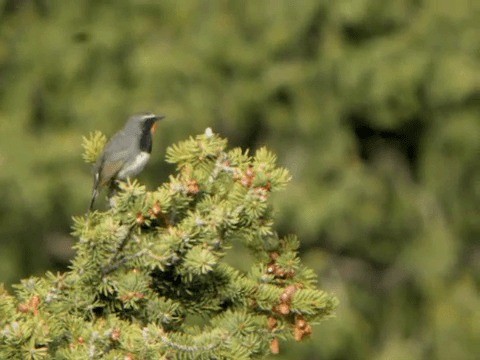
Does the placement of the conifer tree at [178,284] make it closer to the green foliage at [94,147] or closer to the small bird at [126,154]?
the green foliage at [94,147]

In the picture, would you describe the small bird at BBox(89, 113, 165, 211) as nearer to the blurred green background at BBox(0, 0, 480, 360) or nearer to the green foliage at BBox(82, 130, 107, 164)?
the green foliage at BBox(82, 130, 107, 164)

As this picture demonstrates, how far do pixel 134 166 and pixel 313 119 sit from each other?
7.59 meters

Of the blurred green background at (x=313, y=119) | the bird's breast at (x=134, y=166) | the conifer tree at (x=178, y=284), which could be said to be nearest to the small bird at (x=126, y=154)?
the bird's breast at (x=134, y=166)

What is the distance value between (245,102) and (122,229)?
913cm

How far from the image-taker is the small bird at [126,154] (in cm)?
412

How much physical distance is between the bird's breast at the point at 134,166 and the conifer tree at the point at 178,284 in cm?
120

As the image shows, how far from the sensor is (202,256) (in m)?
2.96

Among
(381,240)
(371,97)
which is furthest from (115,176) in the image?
(381,240)

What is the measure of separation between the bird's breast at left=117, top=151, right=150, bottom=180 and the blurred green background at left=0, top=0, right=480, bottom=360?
263 inches

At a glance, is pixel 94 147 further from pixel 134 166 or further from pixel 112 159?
pixel 134 166

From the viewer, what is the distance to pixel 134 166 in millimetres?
4602

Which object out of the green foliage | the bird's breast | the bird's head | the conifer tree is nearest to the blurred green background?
the bird's head

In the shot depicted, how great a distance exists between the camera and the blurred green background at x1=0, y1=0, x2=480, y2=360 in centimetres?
1170

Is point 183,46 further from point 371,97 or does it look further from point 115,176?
point 115,176
